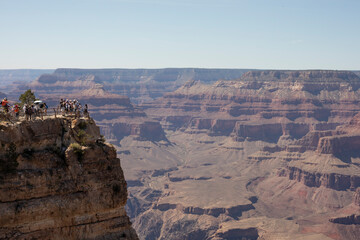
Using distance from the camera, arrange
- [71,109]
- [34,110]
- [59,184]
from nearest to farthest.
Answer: [59,184] → [34,110] → [71,109]

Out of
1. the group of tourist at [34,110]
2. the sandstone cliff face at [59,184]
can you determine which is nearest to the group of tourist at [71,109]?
the group of tourist at [34,110]

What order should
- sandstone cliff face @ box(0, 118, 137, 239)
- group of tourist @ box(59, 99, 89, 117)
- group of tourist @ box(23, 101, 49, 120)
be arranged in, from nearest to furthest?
sandstone cliff face @ box(0, 118, 137, 239), group of tourist @ box(23, 101, 49, 120), group of tourist @ box(59, 99, 89, 117)

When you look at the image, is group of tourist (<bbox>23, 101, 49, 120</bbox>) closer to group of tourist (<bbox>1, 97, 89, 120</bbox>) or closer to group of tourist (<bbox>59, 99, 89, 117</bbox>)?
group of tourist (<bbox>1, 97, 89, 120</bbox>)

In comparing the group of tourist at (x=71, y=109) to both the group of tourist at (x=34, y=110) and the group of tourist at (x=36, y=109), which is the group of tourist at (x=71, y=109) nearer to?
the group of tourist at (x=36, y=109)

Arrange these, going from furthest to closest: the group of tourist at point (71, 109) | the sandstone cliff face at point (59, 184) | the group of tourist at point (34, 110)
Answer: the group of tourist at point (71, 109)
the group of tourist at point (34, 110)
the sandstone cliff face at point (59, 184)

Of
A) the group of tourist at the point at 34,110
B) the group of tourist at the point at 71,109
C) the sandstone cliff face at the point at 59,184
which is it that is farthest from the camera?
the group of tourist at the point at 71,109

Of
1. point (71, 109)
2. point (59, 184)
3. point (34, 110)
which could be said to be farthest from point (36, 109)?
point (59, 184)

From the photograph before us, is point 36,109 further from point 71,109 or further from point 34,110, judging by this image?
point 71,109

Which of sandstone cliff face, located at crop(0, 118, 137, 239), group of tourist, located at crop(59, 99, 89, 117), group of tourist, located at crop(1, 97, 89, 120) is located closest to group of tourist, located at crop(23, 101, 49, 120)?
group of tourist, located at crop(1, 97, 89, 120)

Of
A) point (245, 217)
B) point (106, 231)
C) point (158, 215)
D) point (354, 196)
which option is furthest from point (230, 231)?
Result: point (106, 231)
